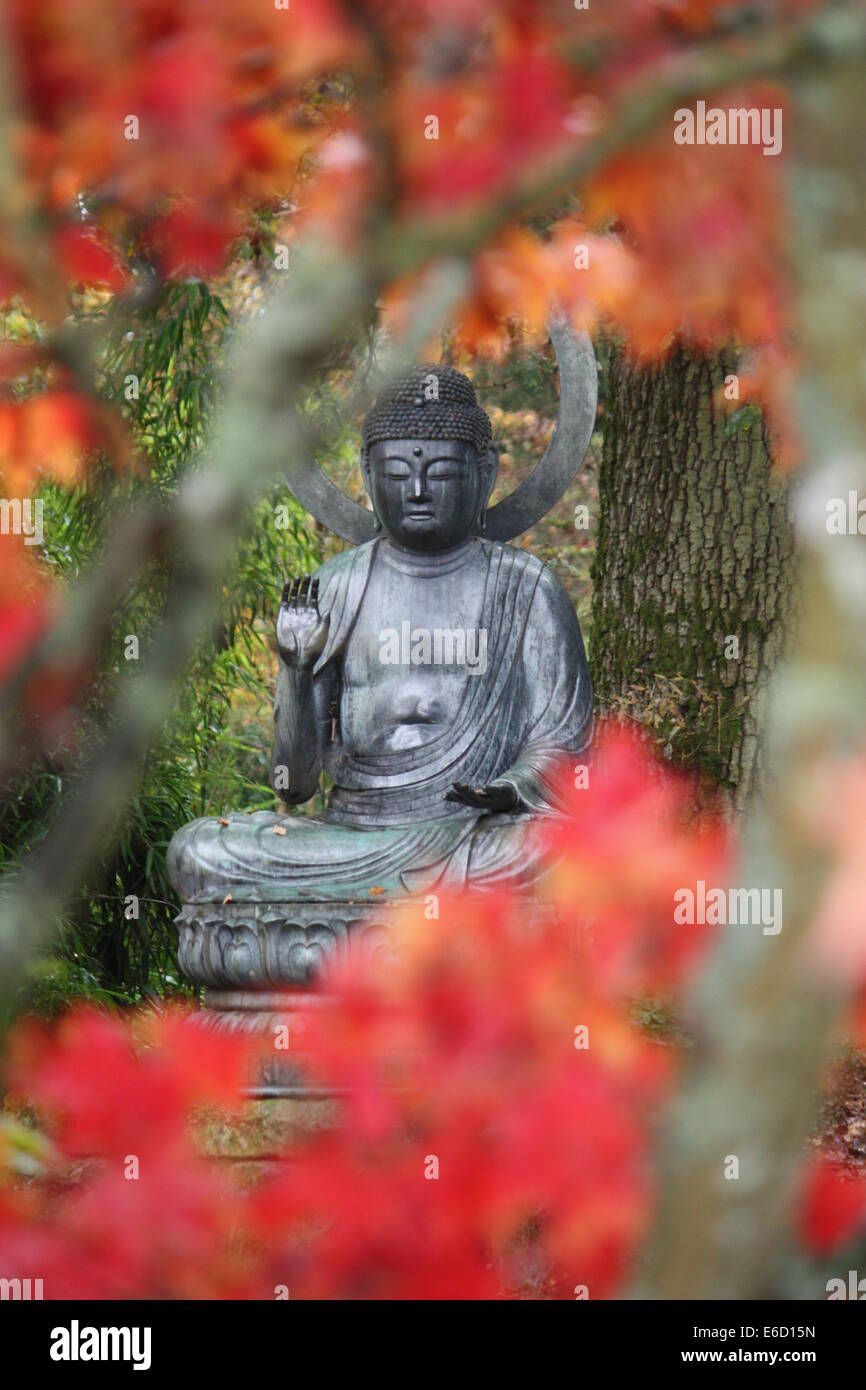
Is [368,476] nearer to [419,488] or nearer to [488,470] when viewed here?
[419,488]

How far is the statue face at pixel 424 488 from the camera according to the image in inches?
218

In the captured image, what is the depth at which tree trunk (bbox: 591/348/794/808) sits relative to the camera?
630 centimetres

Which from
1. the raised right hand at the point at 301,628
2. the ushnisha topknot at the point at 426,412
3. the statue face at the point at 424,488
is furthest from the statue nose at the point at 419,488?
the raised right hand at the point at 301,628

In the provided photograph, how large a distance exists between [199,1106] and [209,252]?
2255 mm

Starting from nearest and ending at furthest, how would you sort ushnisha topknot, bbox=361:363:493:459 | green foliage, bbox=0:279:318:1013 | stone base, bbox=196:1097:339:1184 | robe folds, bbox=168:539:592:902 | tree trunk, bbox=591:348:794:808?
stone base, bbox=196:1097:339:1184 < robe folds, bbox=168:539:592:902 < ushnisha topknot, bbox=361:363:493:459 < tree trunk, bbox=591:348:794:808 < green foliage, bbox=0:279:318:1013

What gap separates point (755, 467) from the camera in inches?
252

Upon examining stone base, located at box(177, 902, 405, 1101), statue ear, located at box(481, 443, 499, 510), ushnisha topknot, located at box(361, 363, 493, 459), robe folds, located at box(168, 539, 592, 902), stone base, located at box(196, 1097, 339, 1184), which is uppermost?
ushnisha topknot, located at box(361, 363, 493, 459)

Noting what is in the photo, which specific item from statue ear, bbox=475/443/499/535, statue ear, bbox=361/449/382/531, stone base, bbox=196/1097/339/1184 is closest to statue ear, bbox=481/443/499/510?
statue ear, bbox=475/443/499/535

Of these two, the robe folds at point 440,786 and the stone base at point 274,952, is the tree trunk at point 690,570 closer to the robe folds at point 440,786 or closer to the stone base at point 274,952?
the robe folds at point 440,786

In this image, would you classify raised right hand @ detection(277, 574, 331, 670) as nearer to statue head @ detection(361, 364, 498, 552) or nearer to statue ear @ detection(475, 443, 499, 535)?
statue head @ detection(361, 364, 498, 552)

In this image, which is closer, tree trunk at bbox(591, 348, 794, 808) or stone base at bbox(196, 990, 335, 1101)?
stone base at bbox(196, 990, 335, 1101)

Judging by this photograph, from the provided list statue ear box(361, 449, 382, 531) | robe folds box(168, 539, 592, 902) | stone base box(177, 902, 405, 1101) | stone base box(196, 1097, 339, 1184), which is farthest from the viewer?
statue ear box(361, 449, 382, 531)

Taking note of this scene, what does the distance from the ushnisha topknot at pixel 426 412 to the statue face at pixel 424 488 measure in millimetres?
29

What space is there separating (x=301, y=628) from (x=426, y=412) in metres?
0.82
